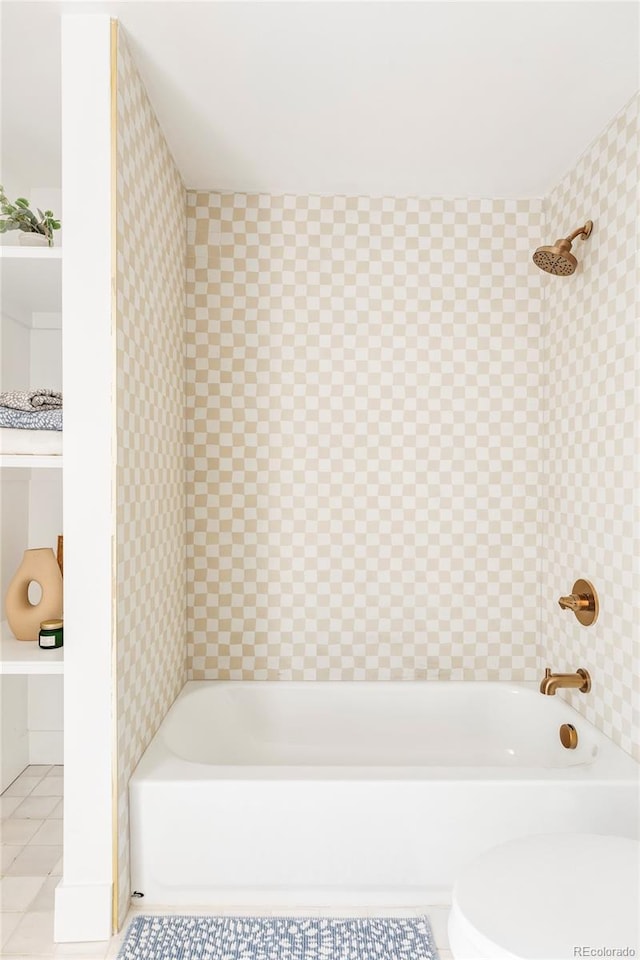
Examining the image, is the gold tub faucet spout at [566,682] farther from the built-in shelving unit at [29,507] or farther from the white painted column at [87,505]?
the built-in shelving unit at [29,507]

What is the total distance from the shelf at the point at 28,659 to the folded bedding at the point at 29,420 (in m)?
0.59

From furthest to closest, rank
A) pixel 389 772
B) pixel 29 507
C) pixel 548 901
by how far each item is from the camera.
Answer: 1. pixel 29 507
2. pixel 389 772
3. pixel 548 901

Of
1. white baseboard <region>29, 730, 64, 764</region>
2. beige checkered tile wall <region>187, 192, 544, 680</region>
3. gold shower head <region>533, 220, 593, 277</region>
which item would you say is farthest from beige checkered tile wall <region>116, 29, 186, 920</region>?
gold shower head <region>533, 220, 593, 277</region>

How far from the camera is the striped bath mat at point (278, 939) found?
1722mm

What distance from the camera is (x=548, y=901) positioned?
4.23 feet

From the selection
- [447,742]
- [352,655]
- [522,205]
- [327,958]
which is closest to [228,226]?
[522,205]

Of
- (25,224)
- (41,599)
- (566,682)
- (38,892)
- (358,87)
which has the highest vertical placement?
(358,87)

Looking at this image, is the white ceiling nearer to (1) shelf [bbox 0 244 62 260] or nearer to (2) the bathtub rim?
(1) shelf [bbox 0 244 62 260]

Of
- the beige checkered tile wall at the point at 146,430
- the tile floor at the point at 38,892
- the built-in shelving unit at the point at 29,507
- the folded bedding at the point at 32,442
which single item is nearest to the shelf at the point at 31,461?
the folded bedding at the point at 32,442

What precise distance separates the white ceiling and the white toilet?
1898mm

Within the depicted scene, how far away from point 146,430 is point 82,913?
1.28 metres

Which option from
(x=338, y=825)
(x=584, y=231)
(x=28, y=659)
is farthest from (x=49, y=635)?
(x=584, y=231)

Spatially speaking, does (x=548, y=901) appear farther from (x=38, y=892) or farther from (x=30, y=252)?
(x=30, y=252)

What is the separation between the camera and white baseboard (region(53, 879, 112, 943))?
175cm
